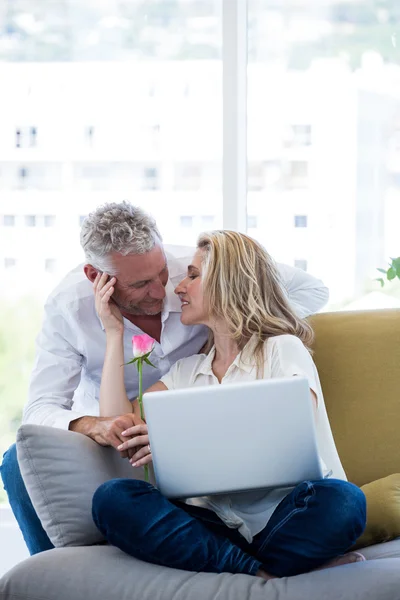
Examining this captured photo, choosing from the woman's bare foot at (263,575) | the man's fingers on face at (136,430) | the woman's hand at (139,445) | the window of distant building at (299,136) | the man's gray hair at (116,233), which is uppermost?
the window of distant building at (299,136)

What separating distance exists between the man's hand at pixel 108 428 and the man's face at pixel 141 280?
0.39 m

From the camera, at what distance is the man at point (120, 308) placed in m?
2.19

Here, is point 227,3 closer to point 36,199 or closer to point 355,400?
point 36,199

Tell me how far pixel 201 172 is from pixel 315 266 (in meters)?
0.55

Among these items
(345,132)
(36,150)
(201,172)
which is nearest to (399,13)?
(345,132)

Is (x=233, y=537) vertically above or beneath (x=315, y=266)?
beneath

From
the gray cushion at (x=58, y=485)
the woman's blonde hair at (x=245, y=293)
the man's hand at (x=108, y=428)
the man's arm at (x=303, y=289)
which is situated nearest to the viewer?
the gray cushion at (x=58, y=485)

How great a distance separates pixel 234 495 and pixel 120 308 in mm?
676

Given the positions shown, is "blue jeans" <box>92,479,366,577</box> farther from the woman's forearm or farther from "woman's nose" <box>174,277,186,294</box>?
"woman's nose" <box>174,277,186,294</box>

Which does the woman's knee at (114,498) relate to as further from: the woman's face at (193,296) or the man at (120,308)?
the woman's face at (193,296)

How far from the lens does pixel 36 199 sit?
316 centimetres

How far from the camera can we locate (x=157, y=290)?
2.24 m

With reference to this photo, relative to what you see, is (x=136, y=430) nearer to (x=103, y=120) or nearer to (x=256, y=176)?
(x=256, y=176)

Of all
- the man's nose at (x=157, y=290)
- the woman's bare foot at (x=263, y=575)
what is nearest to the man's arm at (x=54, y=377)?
the man's nose at (x=157, y=290)
